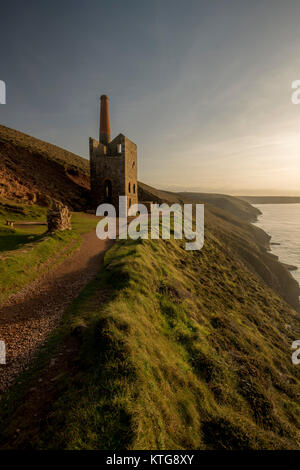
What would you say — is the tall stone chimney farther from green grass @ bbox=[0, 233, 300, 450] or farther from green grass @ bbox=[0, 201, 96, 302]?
green grass @ bbox=[0, 233, 300, 450]

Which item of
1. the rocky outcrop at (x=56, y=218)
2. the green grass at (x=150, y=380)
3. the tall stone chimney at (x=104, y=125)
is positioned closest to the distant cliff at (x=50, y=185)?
the tall stone chimney at (x=104, y=125)

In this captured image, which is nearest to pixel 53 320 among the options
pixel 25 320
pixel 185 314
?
pixel 25 320

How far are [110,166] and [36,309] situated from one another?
26026mm

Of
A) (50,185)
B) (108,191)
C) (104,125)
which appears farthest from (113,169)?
(50,185)

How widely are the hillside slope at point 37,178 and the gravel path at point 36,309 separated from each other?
1631 cm

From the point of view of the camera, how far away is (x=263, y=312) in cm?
1834

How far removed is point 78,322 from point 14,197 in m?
21.6

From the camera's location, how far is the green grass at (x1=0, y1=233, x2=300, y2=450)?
11.7 feet

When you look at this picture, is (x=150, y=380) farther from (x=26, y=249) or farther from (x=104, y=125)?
(x=104, y=125)

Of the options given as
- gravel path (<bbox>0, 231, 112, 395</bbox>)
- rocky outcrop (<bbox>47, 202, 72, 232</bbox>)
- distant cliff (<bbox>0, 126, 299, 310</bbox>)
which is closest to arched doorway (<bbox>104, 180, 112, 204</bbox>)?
distant cliff (<bbox>0, 126, 299, 310</bbox>)

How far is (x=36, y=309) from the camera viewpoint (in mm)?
7340

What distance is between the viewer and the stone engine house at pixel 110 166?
2944 centimetres

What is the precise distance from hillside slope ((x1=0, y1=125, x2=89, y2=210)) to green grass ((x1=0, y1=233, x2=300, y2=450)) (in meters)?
18.5

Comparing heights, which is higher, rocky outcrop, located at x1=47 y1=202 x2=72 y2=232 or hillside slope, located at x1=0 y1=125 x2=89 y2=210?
hillside slope, located at x1=0 y1=125 x2=89 y2=210
